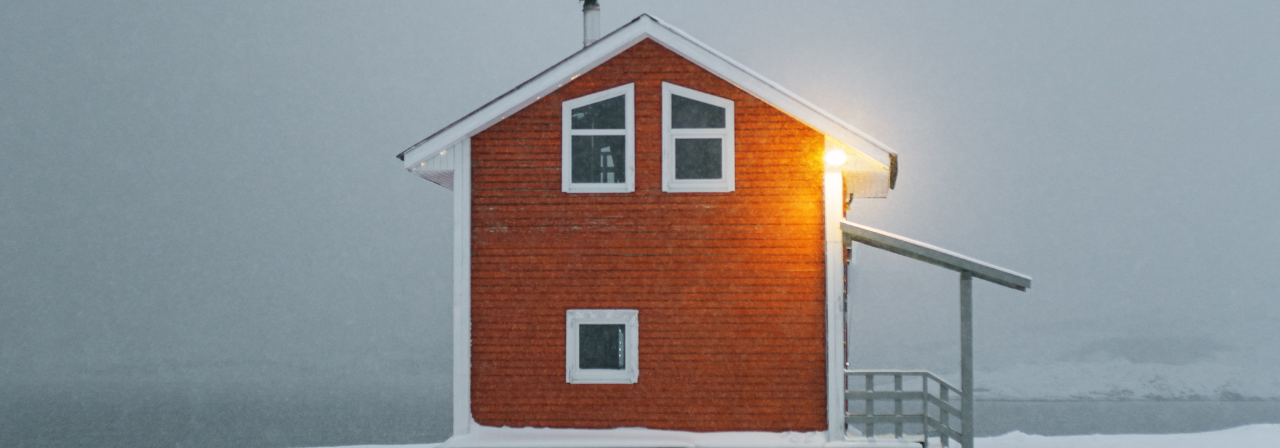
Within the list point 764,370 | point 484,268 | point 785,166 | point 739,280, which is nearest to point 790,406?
point 764,370

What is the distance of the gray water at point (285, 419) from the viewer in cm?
8799

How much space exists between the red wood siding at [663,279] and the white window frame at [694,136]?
10 centimetres

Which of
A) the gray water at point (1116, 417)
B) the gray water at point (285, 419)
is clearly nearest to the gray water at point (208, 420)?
the gray water at point (285, 419)

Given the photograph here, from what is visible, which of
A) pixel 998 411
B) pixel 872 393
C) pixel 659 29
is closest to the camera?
pixel 659 29

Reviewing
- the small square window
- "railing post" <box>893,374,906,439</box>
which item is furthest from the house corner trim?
"railing post" <box>893,374,906,439</box>

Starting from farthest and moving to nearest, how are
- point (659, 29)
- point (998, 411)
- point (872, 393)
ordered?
1. point (998, 411)
2. point (872, 393)
3. point (659, 29)

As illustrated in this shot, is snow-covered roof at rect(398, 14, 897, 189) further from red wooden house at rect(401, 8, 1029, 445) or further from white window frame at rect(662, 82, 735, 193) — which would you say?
white window frame at rect(662, 82, 735, 193)

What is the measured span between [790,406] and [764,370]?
1.92 feet

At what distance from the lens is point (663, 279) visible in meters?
11.3

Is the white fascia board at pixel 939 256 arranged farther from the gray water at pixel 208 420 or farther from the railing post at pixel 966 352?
the gray water at pixel 208 420

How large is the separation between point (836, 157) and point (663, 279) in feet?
9.21

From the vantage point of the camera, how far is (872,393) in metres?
12.6

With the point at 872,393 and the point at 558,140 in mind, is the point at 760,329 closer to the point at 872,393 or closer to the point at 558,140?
the point at 872,393

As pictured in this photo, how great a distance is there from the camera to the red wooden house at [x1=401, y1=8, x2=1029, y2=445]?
11266 mm
